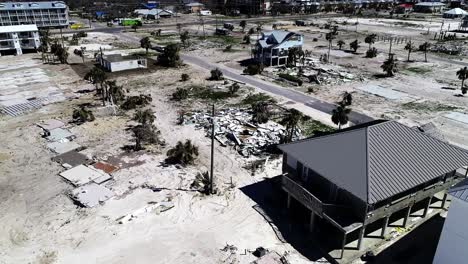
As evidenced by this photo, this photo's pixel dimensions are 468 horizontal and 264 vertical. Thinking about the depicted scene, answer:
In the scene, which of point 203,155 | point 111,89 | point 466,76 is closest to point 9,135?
point 111,89

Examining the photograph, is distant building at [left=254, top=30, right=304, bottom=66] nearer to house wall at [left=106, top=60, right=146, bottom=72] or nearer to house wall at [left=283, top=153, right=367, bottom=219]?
house wall at [left=106, top=60, right=146, bottom=72]

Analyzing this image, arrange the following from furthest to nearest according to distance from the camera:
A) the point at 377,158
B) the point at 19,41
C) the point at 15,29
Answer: the point at 19,41, the point at 15,29, the point at 377,158

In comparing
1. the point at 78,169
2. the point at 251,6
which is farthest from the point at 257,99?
the point at 251,6

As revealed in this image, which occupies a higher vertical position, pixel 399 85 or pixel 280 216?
pixel 399 85

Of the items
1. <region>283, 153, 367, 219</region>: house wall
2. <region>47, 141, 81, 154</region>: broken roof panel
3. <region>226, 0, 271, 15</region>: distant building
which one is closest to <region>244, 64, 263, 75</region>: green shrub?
<region>47, 141, 81, 154</region>: broken roof panel

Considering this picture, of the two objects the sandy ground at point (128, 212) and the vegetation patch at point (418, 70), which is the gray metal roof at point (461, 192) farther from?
the vegetation patch at point (418, 70)

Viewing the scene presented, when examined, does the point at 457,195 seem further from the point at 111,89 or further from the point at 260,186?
the point at 111,89

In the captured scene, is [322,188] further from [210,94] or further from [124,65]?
[124,65]
